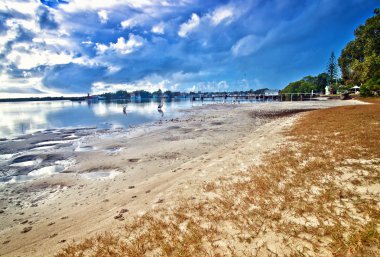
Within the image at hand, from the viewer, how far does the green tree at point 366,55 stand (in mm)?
50125

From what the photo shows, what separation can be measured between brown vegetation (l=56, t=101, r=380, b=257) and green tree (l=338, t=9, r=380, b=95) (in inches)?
2268

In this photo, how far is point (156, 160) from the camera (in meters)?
13.1

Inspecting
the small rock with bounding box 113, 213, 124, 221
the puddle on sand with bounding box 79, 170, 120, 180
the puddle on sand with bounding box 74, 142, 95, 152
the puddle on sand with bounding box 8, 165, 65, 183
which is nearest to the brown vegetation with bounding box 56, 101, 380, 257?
the small rock with bounding box 113, 213, 124, 221

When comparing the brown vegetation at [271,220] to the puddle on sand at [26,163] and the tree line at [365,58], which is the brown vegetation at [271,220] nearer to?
the puddle on sand at [26,163]

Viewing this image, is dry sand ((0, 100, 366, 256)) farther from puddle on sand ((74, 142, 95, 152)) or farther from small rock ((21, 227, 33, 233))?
puddle on sand ((74, 142, 95, 152))

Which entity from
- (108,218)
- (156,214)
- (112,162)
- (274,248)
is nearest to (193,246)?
(274,248)

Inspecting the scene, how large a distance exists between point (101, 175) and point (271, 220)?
9629 millimetres

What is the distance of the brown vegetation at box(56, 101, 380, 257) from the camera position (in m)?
3.70

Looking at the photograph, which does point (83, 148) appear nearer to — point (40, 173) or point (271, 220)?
point (40, 173)

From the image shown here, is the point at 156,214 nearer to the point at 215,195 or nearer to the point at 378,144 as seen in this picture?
the point at 215,195

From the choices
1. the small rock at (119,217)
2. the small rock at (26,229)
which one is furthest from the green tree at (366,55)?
the small rock at (26,229)

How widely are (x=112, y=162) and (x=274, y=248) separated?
11805 mm

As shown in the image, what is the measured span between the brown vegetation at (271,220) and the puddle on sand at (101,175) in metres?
6.18

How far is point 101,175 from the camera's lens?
1120 centimetres
